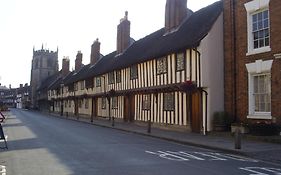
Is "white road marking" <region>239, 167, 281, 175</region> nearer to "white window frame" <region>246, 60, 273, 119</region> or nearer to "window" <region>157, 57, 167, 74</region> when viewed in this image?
"white window frame" <region>246, 60, 273, 119</region>

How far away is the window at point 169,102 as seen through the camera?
24.8m

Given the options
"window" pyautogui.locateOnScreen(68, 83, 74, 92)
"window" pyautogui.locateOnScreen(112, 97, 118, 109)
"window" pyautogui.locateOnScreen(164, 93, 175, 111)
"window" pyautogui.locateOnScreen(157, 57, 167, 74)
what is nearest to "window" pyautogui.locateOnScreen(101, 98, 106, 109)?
"window" pyautogui.locateOnScreen(112, 97, 118, 109)

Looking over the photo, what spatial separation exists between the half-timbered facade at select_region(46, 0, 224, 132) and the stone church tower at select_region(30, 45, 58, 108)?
76.1 meters

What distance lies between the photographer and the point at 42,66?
11344cm

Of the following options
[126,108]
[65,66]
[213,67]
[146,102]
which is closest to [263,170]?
[213,67]

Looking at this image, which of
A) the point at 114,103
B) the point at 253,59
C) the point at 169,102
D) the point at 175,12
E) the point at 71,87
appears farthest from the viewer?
the point at 71,87

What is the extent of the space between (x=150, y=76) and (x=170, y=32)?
151 inches

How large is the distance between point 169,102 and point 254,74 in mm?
7263

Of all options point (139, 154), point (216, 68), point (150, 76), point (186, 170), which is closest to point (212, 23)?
point (216, 68)

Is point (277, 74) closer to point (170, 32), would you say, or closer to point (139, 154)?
point (139, 154)

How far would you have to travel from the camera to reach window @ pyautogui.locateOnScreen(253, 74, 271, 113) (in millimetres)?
18188

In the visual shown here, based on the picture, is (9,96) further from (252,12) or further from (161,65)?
(252,12)

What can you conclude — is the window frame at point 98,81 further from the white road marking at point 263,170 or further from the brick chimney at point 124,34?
the white road marking at point 263,170

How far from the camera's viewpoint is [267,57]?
18.1 meters
